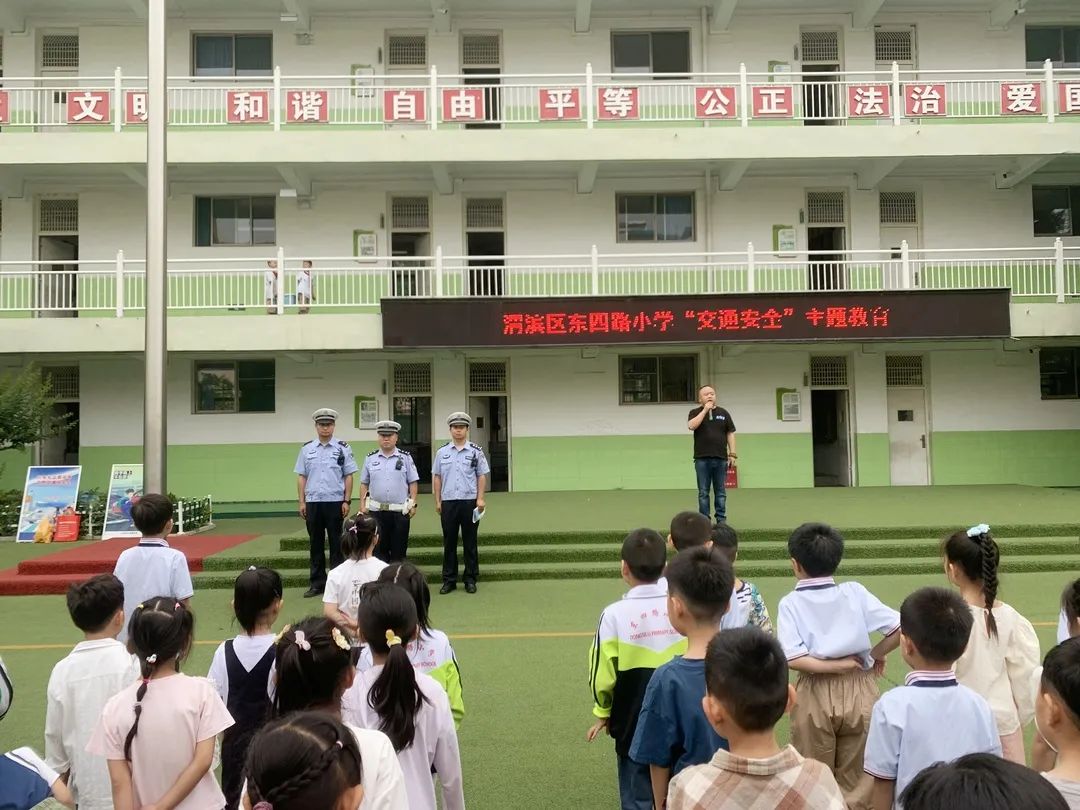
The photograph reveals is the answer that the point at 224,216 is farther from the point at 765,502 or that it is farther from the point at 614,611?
the point at 614,611

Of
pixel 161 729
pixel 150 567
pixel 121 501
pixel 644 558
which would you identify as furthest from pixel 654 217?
pixel 161 729

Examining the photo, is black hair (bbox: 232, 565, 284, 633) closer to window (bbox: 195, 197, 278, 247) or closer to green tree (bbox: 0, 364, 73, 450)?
green tree (bbox: 0, 364, 73, 450)

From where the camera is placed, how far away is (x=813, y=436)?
604 inches

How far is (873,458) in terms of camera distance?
14.7 metres

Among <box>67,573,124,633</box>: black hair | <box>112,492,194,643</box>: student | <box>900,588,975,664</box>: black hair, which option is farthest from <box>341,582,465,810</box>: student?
<box>112,492,194,643</box>: student

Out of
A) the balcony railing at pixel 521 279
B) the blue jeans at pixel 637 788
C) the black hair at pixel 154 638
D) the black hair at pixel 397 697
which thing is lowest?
the blue jeans at pixel 637 788

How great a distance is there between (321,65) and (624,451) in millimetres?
9216

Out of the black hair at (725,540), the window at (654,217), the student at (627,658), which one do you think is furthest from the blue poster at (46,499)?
the student at (627,658)

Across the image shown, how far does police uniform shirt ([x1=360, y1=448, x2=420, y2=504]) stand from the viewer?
24.1 ft

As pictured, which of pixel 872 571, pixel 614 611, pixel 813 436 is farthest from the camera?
pixel 813 436

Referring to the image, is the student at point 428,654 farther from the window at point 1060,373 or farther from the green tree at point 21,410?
the window at point 1060,373

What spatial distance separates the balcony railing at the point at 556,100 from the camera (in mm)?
13141

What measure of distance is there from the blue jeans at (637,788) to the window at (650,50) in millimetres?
Result: 14609

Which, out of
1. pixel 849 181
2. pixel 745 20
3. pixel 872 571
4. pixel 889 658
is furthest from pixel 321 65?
Result: pixel 889 658
